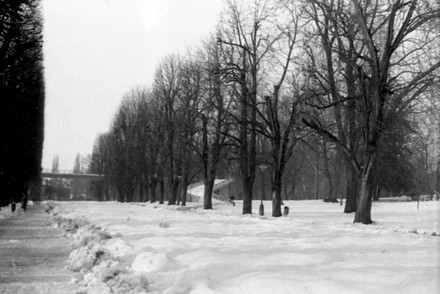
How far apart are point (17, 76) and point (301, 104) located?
50.5 feet

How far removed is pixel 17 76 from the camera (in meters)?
23.9

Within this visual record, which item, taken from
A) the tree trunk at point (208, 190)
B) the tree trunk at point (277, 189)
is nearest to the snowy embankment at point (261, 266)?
the tree trunk at point (277, 189)

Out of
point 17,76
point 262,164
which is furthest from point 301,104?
point 17,76

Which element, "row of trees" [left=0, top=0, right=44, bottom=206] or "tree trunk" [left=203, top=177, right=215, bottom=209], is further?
"tree trunk" [left=203, top=177, right=215, bottom=209]

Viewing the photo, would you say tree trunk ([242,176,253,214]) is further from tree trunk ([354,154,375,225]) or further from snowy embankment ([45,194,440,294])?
snowy embankment ([45,194,440,294])

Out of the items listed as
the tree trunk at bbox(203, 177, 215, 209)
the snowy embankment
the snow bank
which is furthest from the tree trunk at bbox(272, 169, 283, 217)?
the snow bank

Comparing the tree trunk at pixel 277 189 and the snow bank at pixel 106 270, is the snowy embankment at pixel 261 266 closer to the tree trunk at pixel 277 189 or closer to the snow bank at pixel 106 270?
the snow bank at pixel 106 270

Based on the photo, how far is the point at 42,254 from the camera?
11.8 m

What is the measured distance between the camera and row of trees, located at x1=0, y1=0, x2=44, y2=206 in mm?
19578

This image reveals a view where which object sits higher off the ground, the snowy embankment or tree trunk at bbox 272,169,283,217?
tree trunk at bbox 272,169,283,217

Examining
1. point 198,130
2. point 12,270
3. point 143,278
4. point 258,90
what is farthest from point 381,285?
point 198,130

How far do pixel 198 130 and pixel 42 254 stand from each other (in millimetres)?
26310

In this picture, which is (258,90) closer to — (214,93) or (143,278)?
(214,93)

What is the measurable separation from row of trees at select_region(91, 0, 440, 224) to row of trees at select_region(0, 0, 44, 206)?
385 inches
